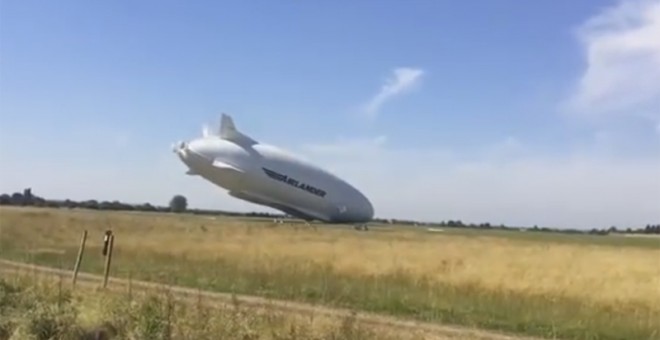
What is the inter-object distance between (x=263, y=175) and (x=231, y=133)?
13.0 meters

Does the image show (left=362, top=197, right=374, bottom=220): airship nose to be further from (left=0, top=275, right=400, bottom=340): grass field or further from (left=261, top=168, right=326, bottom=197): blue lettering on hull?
(left=0, top=275, right=400, bottom=340): grass field

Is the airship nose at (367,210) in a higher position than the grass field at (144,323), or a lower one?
higher

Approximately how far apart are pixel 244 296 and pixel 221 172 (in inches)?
4856

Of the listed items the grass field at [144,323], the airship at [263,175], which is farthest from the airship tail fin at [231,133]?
the grass field at [144,323]

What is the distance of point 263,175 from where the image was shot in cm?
14038

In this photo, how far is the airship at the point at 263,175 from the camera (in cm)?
14112

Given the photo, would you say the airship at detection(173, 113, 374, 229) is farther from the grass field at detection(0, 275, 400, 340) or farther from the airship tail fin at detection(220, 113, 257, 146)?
the grass field at detection(0, 275, 400, 340)

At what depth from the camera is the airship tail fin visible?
146625mm

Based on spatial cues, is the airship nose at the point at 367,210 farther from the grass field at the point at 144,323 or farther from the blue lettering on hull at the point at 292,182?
the grass field at the point at 144,323

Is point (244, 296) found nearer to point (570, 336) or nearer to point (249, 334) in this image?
point (570, 336)

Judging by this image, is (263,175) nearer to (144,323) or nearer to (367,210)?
(367,210)

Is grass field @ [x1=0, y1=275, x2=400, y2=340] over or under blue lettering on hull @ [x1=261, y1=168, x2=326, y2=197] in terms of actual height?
under

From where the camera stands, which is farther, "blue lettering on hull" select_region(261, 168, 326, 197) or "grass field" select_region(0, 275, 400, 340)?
"blue lettering on hull" select_region(261, 168, 326, 197)

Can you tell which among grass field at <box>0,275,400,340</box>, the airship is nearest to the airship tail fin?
the airship
